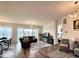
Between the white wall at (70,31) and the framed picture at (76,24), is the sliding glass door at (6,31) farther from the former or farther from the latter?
the framed picture at (76,24)

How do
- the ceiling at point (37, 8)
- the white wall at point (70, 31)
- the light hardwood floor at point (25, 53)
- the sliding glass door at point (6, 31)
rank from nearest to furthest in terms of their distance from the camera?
the ceiling at point (37, 8)
the light hardwood floor at point (25, 53)
the white wall at point (70, 31)
the sliding glass door at point (6, 31)

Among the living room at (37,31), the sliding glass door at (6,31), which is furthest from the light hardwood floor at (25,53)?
the sliding glass door at (6,31)

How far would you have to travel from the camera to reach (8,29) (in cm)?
1231

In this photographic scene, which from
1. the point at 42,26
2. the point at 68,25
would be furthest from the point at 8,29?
the point at 68,25

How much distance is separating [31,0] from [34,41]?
6.94 meters

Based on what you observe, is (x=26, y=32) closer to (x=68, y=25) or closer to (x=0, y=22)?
(x=0, y=22)

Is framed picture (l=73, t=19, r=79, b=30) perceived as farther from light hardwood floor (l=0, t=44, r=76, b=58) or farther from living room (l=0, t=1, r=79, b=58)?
light hardwood floor (l=0, t=44, r=76, b=58)

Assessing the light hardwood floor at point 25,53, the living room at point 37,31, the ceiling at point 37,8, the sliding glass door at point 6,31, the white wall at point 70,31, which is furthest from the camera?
the sliding glass door at point 6,31

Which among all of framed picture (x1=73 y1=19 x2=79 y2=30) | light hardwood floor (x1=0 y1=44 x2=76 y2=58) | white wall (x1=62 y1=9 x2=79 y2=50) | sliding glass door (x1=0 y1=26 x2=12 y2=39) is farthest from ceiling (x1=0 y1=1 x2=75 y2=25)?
sliding glass door (x1=0 y1=26 x2=12 y2=39)

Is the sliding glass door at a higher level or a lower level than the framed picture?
A: lower

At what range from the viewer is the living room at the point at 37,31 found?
5996 mm

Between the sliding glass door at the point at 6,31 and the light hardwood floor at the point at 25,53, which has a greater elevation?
the sliding glass door at the point at 6,31

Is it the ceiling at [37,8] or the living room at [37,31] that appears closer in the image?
the ceiling at [37,8]

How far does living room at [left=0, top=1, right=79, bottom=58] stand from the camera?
5996 mm
